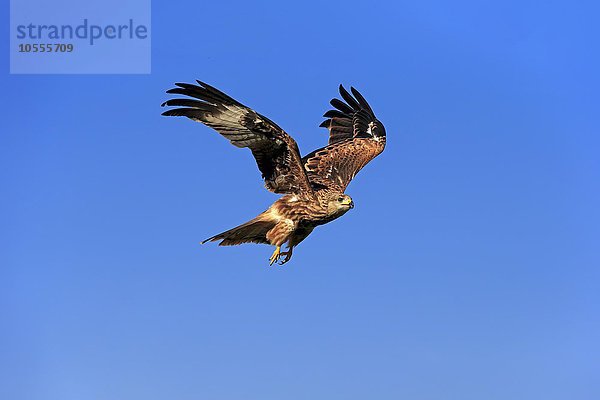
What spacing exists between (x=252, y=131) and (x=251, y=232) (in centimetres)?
178

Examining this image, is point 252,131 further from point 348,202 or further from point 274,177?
point 348,202

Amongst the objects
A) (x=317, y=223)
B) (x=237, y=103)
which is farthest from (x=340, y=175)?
(x=237, y=103)

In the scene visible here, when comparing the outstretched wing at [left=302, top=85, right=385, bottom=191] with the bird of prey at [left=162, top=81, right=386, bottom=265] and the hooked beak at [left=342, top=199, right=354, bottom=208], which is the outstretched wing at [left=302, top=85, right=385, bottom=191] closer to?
the bird of prey at [left=162, top=81, right=386, bottom=265]

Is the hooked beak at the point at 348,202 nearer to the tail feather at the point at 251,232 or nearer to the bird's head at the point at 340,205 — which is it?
the bird's head at the point at 340,205

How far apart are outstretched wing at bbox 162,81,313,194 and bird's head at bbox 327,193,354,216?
0.47 meters

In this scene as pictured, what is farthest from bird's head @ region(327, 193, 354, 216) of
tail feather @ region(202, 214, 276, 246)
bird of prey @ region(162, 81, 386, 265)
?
tail feather @ region(202, 214, 276, 246)

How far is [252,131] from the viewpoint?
53.2 feet

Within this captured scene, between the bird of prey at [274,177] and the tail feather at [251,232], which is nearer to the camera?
the bird of prey at [274,177]

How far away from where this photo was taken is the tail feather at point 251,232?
16.7 m

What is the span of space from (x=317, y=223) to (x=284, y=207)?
610 millimetres

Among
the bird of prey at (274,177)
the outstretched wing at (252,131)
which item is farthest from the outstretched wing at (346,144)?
the outstretched wing at (252,131)

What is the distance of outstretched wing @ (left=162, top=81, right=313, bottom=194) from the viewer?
1570cm

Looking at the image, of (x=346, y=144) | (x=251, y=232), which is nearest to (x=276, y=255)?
(x=251, y=232)

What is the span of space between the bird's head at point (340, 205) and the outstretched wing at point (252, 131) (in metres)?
0.47
